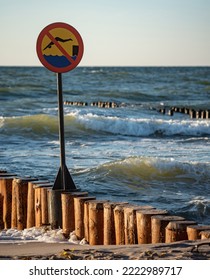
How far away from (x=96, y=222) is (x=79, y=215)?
30 cm

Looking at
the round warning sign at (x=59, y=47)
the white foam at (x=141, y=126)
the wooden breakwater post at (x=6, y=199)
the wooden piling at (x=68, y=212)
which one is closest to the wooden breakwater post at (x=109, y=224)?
the wooden piling at (x=68, y=212)

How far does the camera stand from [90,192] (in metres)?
12.6

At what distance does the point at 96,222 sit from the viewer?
7910 mm

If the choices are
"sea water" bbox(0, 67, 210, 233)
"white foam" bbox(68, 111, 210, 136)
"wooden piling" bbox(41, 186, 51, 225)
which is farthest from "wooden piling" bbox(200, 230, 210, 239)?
"white foam" bbox(68, 111, 210, 136)

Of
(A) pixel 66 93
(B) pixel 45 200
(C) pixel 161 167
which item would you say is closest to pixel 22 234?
(B) pixel 45 200

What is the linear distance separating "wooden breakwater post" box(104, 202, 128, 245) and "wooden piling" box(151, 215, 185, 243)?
0.66m

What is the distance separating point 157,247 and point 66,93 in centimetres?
4192

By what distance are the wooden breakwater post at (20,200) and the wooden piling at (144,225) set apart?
221 centimetres

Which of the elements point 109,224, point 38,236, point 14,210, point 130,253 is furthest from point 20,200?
point 130,253

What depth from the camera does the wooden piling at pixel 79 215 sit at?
8102 millimetres

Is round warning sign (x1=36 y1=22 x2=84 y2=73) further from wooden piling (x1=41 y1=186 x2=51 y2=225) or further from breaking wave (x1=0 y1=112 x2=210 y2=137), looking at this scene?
breaking wave (x1=0 y1=112 x2=210 y2=137)

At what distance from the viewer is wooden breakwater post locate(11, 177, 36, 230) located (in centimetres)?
916

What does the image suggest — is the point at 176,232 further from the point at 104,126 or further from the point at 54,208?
the point at 104,126
